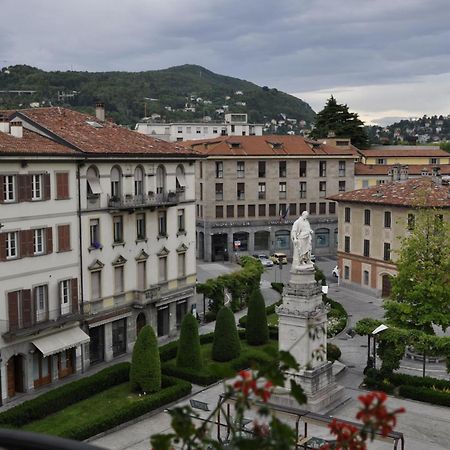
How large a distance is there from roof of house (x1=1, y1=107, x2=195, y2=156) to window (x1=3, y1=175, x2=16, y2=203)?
5000mm

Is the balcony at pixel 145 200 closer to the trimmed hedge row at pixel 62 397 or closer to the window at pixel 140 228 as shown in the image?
the window at pixel 140 228

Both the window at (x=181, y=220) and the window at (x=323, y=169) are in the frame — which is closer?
the window at (x=181, y=220)

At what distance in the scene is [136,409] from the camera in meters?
29.5

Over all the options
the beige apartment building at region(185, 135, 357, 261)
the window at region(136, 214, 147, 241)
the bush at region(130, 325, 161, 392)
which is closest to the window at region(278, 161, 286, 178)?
the beige apartment building at region(185, 135, 357, 261)

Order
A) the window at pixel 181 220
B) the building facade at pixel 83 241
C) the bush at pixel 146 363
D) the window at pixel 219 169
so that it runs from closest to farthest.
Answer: the bush at pixel 146 363, the building facade at pixel 83 241, the window at pixel 181 220, the window at pixel 219 169

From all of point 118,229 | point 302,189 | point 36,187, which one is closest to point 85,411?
point 36,187

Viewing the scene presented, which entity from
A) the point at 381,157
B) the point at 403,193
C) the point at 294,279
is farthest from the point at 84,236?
the point at 381,157

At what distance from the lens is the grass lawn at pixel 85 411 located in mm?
28031

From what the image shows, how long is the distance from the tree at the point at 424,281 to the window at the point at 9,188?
69.2ft

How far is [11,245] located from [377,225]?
34.3 metres

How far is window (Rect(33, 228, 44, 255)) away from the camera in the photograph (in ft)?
113

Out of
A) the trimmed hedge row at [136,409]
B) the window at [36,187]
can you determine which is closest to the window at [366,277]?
the trimmed hedge row at [136,409]

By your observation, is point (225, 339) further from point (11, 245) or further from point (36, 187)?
point (36, 187)

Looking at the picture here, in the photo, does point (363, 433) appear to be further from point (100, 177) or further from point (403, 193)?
point (403, 193)
